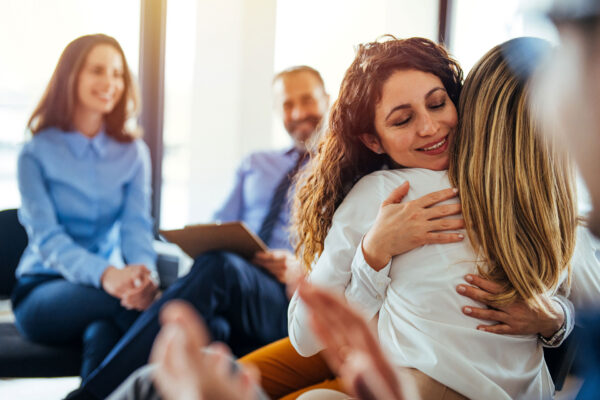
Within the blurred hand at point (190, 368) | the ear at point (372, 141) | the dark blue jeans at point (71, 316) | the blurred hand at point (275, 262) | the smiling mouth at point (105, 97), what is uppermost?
the smiling mouth at point (105, 97)

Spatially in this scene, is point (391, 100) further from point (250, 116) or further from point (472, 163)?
point (250, 116)

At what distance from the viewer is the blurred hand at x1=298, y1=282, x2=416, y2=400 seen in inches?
22.9

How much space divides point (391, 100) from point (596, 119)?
1.48 ft

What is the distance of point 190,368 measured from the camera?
22.5 inches

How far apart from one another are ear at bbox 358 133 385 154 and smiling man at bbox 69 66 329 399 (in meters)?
0.34

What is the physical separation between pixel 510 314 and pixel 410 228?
0.21 metres

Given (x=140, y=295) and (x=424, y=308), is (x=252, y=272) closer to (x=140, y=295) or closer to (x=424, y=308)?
(x=140, y=295)

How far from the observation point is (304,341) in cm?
104

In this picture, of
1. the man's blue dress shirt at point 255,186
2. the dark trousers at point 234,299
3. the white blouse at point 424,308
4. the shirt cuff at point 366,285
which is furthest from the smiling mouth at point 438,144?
the man's blue dress shirt at point 255,186

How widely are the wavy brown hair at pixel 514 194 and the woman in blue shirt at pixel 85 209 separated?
127 cm

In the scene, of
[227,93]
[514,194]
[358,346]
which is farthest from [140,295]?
[227,93]

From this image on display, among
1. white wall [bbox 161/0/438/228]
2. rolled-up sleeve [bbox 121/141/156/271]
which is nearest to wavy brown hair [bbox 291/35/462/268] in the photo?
rolled-up sleeve [bbox 121/141/156/271]

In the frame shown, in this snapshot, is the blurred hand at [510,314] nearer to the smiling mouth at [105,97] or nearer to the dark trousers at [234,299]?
the dark trousers at [234,299]

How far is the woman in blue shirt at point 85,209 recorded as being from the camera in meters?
1.81
